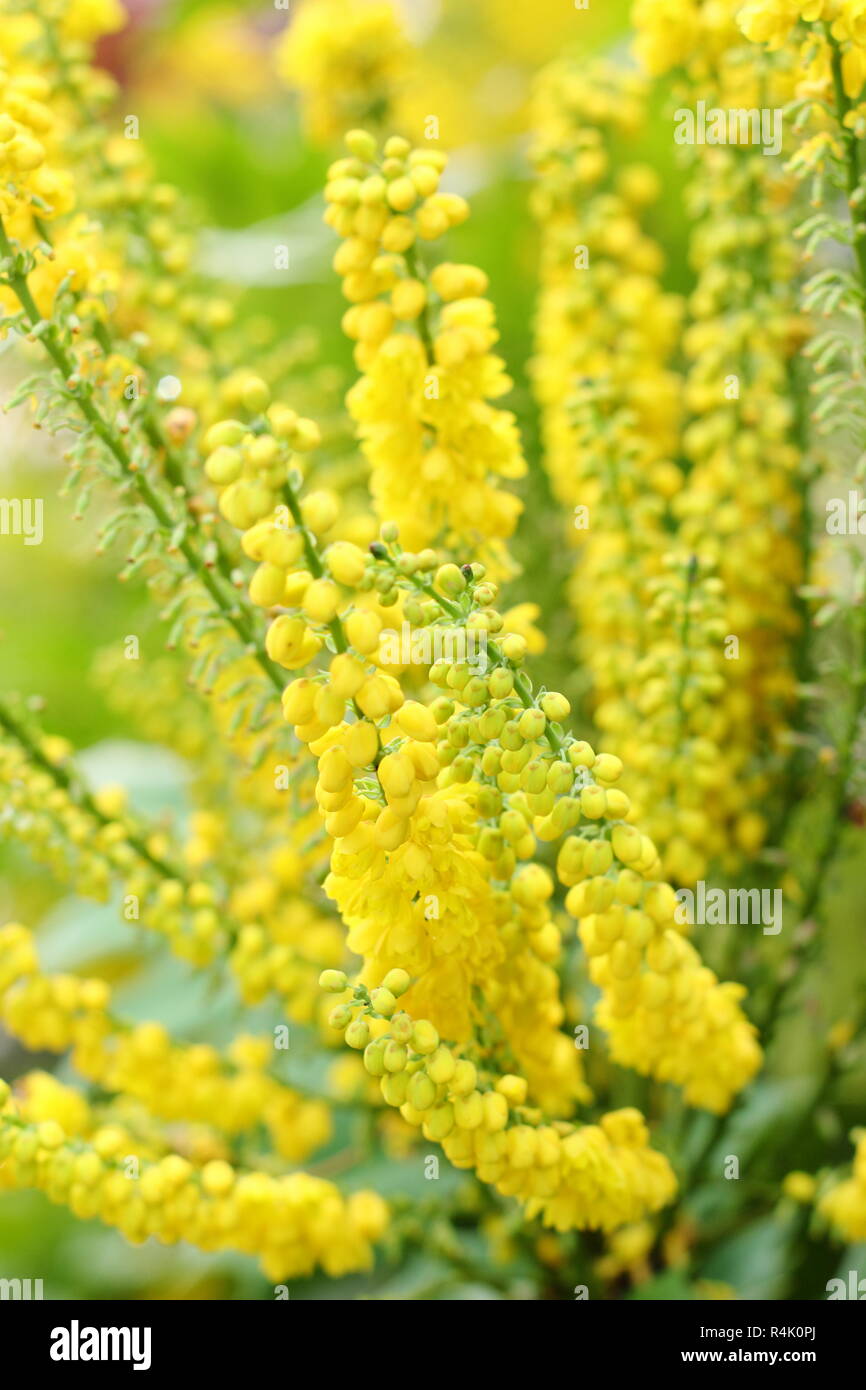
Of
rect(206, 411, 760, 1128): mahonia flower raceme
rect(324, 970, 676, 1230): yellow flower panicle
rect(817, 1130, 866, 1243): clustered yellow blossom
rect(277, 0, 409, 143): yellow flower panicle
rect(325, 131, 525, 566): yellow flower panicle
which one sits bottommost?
rect(817, 1130, 866, 1243): clustered yellow blossom

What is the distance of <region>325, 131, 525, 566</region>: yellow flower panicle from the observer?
468mm

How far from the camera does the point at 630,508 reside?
2.11 feet

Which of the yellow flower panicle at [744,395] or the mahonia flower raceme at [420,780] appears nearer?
the mahonia flower raceme at [420,780]

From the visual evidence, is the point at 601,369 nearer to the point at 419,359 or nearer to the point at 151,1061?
the point at 419,359

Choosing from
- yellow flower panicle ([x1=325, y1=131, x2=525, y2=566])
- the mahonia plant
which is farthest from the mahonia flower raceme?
yellow flower panicle ([x1=325, y1=131, x2=525, y2=566])

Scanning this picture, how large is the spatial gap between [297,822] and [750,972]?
28cm

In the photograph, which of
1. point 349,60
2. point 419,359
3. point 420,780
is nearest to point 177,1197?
point 420,780

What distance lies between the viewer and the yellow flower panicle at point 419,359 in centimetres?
47

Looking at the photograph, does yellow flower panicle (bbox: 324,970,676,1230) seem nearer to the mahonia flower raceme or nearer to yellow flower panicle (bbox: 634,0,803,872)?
the mahonia flower raceme

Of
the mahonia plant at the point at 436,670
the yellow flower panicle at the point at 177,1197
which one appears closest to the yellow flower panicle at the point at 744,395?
the mahonia plant at the point at 436,670

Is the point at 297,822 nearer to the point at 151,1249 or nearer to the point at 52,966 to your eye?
the point at 52,966

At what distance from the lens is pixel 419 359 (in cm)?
50

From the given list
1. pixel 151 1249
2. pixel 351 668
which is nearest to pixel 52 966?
pixel 151 1249

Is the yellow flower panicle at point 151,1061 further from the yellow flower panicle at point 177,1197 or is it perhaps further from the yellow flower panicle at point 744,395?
the yellow flower panicle at point 744,395
